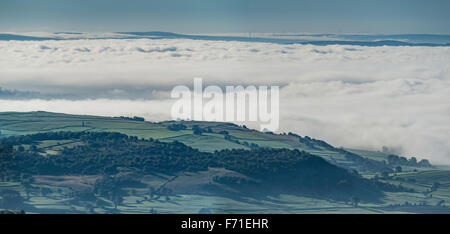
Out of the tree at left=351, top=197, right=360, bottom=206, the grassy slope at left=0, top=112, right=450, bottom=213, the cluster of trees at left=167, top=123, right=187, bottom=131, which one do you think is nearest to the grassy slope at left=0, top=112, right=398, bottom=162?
the grassy slope at left=0, top=112, right=450, bottom=213

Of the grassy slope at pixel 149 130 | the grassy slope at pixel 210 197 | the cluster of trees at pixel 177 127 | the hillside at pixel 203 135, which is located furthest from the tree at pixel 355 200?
the cluster of trees at pixel 177 127

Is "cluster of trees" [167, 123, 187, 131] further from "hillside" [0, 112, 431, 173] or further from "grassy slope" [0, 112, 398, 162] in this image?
"grassy slope" [0, 112, 398, 162]

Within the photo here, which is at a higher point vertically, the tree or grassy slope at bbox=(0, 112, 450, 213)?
grassy slope at bbox=(0, 112, 450, 213)

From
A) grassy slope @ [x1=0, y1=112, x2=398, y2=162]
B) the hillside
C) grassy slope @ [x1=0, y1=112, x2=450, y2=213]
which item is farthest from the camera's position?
grassy slope @ [x1=0, y1=112, x2=398, y2=162]

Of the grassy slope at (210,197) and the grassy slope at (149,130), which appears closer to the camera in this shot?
the grassy slope at (210,197)

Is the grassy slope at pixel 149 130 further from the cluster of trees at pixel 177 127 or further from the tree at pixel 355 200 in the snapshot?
the tree at pixel 355 200

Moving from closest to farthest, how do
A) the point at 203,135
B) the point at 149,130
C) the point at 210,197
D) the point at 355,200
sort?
the point at 210,197, the point at 355,200, the point at 149,130, the point at 203,135

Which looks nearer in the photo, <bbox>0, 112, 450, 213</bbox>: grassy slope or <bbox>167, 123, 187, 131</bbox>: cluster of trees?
<bbox>0, 112, 450, 213</bbox>: grassy slope

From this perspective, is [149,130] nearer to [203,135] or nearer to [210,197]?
[203,135]

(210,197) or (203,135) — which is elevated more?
(203,135)

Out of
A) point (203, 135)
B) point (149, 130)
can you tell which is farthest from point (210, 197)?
point (149, 130)

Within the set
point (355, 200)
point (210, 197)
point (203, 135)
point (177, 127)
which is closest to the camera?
point (210, 197)

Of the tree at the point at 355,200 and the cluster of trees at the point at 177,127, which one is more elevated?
the cluster of trees at the point at 177,127
